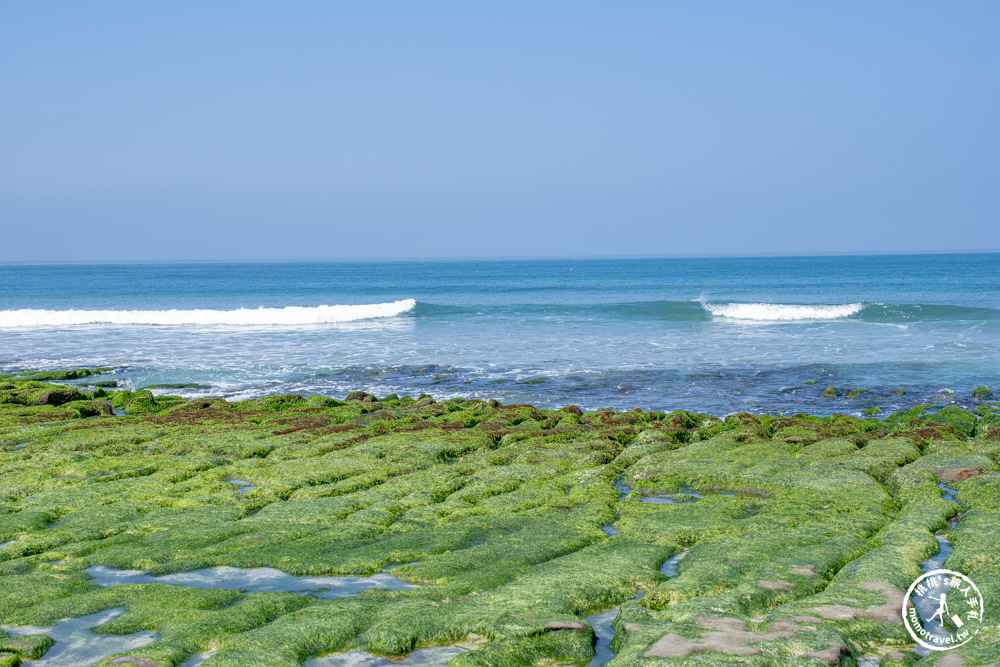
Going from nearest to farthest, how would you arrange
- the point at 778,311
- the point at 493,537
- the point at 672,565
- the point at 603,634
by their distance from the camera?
1. the point at 603,634
2. the point at 672,565
3. the point at 493,537
4. the point at 778,311

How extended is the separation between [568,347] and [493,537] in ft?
92.1

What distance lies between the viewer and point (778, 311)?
192ft

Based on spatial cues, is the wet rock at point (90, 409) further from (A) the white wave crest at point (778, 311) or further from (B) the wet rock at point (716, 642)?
(A) the white wave crest at point (778, 311)

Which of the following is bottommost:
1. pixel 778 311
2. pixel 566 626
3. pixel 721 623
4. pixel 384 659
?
pixel 384 659

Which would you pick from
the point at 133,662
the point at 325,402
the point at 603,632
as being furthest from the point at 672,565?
the point at 325,402

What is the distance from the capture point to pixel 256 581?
9289 mm

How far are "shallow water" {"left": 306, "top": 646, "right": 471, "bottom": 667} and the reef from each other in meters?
0.03

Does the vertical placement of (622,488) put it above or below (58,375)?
below

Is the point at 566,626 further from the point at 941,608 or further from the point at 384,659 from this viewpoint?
the point at 941,608

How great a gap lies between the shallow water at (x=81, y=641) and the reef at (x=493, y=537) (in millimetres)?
39

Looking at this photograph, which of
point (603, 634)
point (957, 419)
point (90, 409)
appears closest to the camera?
point (603, 634)

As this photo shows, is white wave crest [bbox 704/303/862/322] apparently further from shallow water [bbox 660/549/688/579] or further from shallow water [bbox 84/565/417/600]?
shallow water [bbox 84/565/417/600]

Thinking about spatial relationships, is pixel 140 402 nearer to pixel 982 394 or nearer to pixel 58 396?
pixel 58 396

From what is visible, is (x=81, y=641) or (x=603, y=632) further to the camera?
(x=603, y=632)
